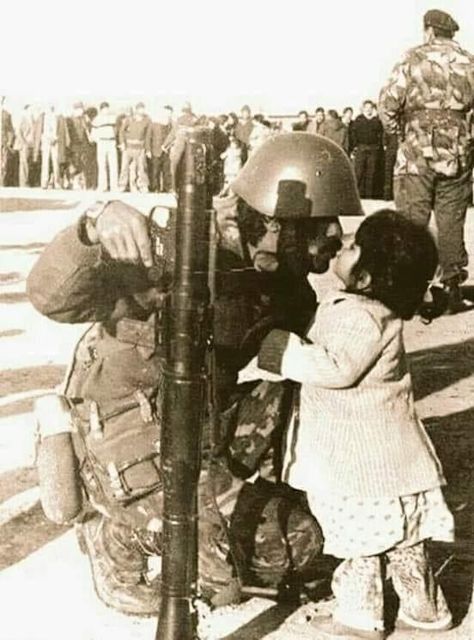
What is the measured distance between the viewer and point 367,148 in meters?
18.3

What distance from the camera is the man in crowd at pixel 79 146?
2416cm

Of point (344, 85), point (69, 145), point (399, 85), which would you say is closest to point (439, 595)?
point (344, 85)

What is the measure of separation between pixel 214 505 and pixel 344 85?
3427 mm

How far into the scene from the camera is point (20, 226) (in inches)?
595

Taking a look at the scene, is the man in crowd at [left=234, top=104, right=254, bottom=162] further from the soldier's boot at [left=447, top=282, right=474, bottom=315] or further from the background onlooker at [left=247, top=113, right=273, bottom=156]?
the soldier's boot at [left=447, top=282, right=474, bottom=315]

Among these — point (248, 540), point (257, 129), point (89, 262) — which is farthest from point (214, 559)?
point (257, 129)

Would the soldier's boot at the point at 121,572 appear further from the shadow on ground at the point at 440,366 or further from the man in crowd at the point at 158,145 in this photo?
the man in crowd at the point at 158,145

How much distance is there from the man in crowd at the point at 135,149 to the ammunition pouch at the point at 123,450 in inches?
764

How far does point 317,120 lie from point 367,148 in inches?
49.9

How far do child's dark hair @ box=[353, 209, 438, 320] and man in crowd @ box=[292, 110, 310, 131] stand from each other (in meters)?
17.3

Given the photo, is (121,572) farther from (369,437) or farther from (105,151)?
(105,151)

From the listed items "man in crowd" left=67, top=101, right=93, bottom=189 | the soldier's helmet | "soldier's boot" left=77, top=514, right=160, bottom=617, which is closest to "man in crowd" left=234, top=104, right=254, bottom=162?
"man in crowd" left=67, top=101, right=93, bottom=189

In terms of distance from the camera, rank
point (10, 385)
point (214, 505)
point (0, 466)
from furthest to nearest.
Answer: point (10, 385), point (0, 466), point (214, 505)

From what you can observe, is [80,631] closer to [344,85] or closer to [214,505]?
[214,505]
